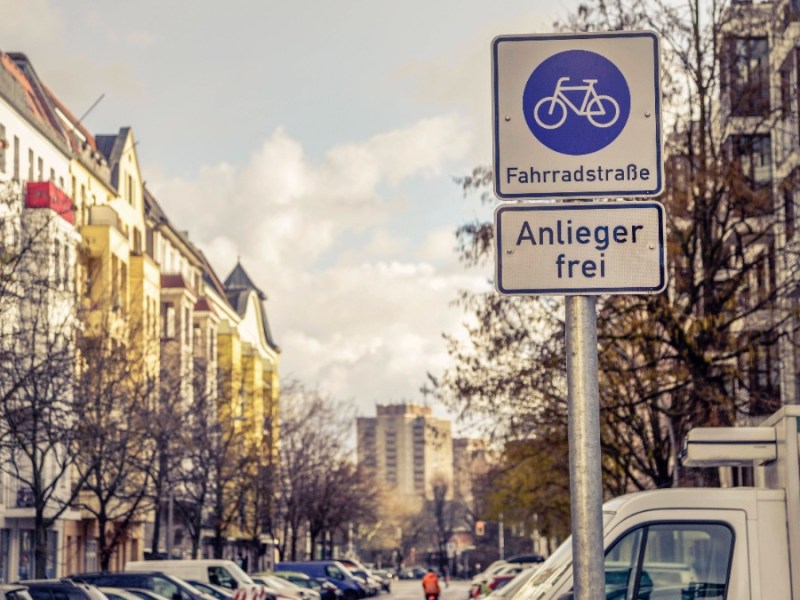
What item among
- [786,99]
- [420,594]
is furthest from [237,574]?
[420,594]

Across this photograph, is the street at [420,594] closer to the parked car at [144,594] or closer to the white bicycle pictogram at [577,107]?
the parked car at [144,594]

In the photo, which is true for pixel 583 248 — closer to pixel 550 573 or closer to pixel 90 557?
pixel 550 573

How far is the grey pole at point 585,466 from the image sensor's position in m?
4.66

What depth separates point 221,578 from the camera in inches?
1614

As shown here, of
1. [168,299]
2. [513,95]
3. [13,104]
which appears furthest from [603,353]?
[168,299]

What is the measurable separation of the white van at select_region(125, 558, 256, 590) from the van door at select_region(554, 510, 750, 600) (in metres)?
31.4

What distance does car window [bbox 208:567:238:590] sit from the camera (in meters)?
40.8

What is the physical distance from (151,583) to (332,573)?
31254 millimetres

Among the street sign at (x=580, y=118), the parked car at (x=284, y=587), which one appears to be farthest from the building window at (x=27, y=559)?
the street sign at (x=580, y=118)

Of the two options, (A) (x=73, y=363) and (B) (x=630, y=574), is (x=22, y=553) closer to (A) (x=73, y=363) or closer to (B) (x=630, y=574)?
(A) (x=73, y=363)

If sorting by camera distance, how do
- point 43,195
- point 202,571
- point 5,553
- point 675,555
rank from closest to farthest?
point 675,555, point 202,571, point 43,195, point 5,553

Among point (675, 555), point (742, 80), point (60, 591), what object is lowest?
point (60, 591)

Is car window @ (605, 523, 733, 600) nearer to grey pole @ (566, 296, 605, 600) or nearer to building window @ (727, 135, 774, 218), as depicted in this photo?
grey pole @ (566, 296, 605, 600)

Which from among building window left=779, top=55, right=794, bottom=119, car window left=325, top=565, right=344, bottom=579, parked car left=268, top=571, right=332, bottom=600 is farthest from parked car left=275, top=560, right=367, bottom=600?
building window left=779, top=55, right=794, bottom=119
